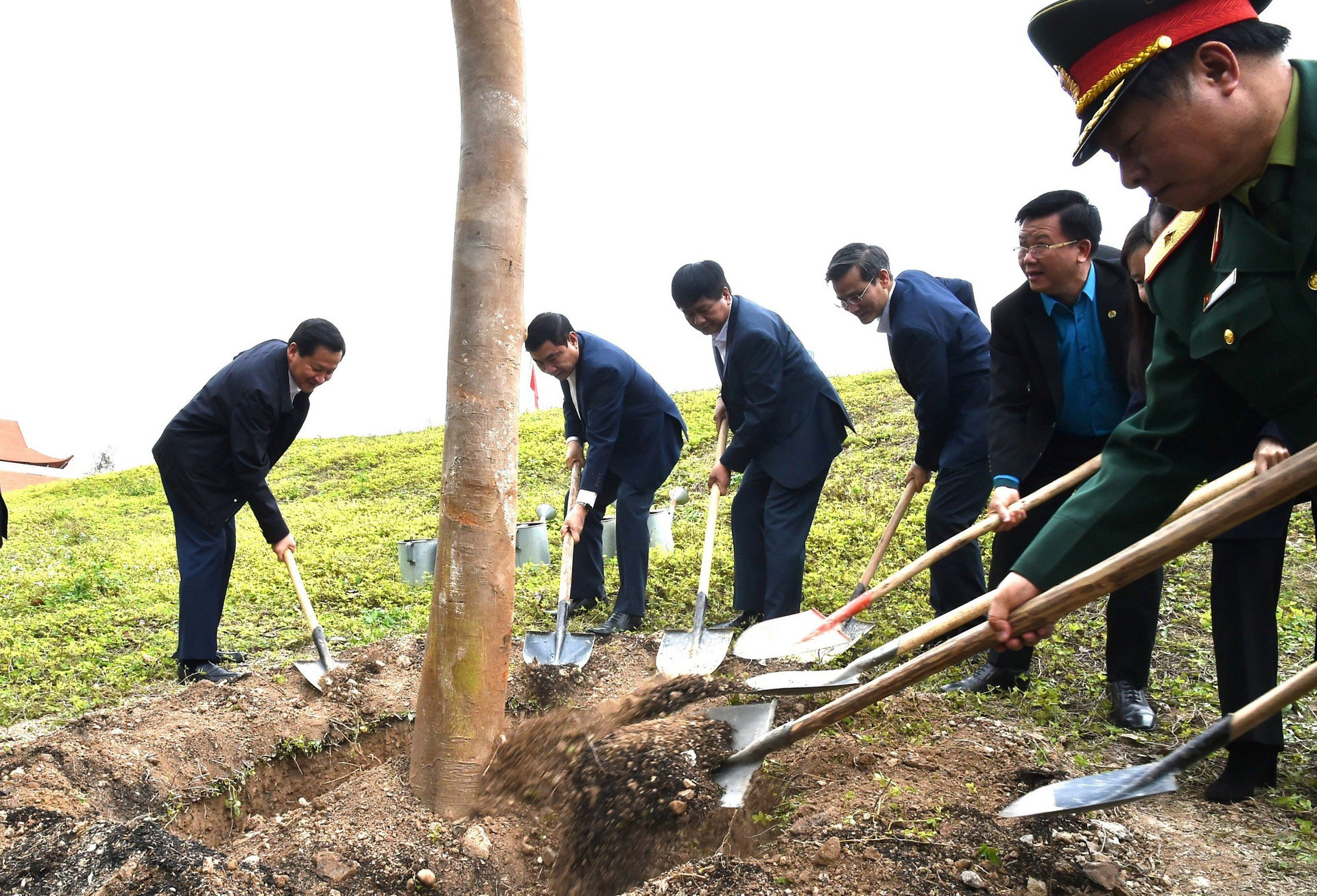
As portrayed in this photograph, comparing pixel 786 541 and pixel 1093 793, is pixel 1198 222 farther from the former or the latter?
pixel 786 541

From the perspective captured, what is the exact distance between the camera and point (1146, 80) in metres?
1.52

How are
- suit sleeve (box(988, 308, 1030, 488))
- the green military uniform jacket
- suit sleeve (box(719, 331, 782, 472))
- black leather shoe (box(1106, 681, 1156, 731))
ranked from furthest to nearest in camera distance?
suit sleeve (box(719, 331, 782, 472)) → suit sleeve (box(988, 308, 1030, 488)) → black leather shoe (box(1106, 681, 1156, 731)) → the green military uniform jacket

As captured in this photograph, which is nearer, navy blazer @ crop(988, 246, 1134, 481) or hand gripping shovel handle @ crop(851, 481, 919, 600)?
navy blazer @ crop(988, 246, 1134, 481)

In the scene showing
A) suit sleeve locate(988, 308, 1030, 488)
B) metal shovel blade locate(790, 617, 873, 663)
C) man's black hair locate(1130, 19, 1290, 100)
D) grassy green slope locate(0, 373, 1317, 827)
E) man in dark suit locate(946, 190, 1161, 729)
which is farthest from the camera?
grassy green slope locate(0, 373, 1317, 827)

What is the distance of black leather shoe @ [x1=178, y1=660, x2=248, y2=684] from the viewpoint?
447cm

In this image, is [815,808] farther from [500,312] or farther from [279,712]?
[279,712]

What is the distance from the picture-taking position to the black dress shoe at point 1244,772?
2.71m

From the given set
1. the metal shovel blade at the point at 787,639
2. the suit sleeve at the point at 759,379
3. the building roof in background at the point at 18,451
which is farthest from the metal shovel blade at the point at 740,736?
the building roof in background at the point at 18,451

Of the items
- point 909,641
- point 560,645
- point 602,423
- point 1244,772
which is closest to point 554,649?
point 560,645

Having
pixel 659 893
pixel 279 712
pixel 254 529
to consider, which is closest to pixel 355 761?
pixel 279 712

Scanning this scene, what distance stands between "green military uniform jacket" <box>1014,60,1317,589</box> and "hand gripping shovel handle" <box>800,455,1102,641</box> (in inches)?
59.2

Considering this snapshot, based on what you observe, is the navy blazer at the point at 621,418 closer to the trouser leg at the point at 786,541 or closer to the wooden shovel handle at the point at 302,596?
the trouser leg at the point at 786,541

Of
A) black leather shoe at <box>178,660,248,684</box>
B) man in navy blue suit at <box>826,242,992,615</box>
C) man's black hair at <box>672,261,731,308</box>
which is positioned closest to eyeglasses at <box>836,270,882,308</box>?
man in navy blue suit at <box>826,242,992,615</box>

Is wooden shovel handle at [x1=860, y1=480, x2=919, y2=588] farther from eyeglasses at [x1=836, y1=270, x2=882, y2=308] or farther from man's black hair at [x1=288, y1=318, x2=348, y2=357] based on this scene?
man's black hair at [x1=288, y1=318, x2=348, y2=357]
